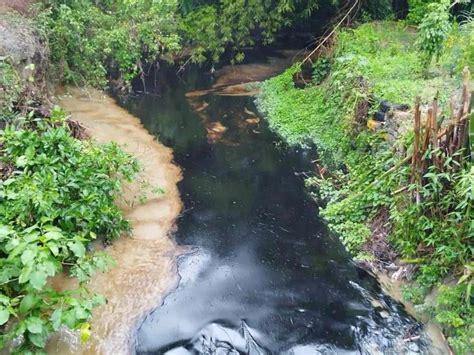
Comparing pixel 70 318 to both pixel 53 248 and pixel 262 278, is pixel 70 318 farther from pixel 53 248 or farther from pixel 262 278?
pixel 262 278

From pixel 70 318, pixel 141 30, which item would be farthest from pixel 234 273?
pixel 141 30

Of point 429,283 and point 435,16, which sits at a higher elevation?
point 435,16

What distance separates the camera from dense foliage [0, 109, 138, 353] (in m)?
4.17

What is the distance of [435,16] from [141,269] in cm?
686

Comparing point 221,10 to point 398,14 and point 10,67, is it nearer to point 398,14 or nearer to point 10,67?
point 398,14

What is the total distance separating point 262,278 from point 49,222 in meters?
Result: 2.85

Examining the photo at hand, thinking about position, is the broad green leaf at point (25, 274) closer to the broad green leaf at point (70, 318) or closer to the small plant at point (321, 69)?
the broad green leaf at point (70, 318)

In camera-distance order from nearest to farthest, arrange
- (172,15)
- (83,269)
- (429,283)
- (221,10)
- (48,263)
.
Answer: (48,263), (83,269), (429,283), (172,15), (221,10)

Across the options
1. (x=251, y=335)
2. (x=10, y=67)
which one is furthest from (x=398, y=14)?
(x=251, y=335)

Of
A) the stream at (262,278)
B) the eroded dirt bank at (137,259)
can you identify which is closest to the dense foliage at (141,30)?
the eroded dirt bank at (137,259)

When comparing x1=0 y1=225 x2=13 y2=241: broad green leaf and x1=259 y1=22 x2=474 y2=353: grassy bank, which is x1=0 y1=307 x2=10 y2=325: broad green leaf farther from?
x1=259 y1=22 x2=474 y2=353: grassy bank

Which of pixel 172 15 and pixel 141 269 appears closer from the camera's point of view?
pixel 141 269

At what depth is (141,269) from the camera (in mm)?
6273

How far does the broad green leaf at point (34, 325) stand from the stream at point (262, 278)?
1279mm
